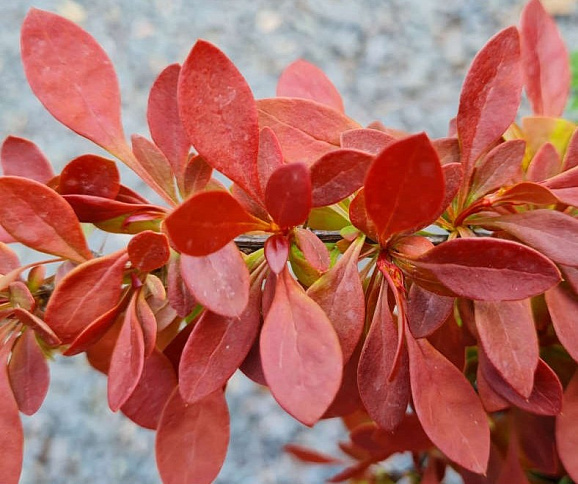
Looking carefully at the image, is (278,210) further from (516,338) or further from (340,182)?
(516,338)

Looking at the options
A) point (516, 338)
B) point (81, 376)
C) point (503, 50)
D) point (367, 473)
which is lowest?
point (81, 376)

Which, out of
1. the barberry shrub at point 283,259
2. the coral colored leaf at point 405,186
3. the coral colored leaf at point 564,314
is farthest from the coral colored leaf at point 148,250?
the coral colored leaf at point 564,314

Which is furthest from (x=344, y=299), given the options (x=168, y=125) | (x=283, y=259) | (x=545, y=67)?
(x=545, y=67)

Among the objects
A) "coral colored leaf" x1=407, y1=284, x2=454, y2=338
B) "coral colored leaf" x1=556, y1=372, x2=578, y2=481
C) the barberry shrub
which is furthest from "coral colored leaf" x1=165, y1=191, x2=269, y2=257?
"coral colored leaf" x1=556, y1=372, x2=578, y2=481

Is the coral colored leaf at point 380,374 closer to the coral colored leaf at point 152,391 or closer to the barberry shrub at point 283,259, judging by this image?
the barberry shrub at point 283,259

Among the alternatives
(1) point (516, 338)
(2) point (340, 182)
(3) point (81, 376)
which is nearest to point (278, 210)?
(2) point (340, 182)

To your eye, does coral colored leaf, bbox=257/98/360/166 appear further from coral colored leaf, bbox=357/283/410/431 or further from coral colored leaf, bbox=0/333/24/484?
coral colored leaf, bbox=0/333/24/484

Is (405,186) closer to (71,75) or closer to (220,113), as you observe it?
(220,113)
